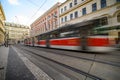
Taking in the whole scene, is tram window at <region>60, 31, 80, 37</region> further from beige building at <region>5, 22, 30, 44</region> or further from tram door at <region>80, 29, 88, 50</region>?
beige building at <region>5, 22, 30, 44</region>

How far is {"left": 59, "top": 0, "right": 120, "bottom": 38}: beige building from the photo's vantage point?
14827 mm

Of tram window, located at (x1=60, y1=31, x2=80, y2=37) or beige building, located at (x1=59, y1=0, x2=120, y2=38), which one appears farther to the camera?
beige building, located at (x1=59, y1=0, x2=120, y2=38)

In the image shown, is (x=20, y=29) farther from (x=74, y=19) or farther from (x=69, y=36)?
(x=69, y=36)

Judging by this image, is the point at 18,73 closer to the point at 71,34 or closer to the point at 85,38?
the point at 85,38

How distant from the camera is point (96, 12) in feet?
67.8

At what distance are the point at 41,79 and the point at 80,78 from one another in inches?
55.6

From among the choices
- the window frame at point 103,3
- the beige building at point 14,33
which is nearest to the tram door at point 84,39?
the window frame at point 103,3

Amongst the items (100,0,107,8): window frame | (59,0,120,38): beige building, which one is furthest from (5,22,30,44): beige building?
(100,0,107,8): window frame

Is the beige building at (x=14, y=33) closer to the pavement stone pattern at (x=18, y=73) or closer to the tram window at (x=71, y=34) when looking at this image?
the tram window at (x=71, y=34)

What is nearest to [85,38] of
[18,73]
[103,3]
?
[18,73]

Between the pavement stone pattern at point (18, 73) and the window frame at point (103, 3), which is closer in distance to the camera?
the pavement stone pattern at point (18, 73)

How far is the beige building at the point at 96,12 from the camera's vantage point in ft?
48.6

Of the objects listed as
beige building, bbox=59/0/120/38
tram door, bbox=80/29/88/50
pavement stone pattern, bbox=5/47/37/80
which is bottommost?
pavement stone pattern, bbox=5/47/37/80

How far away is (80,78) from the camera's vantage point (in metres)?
3.95
